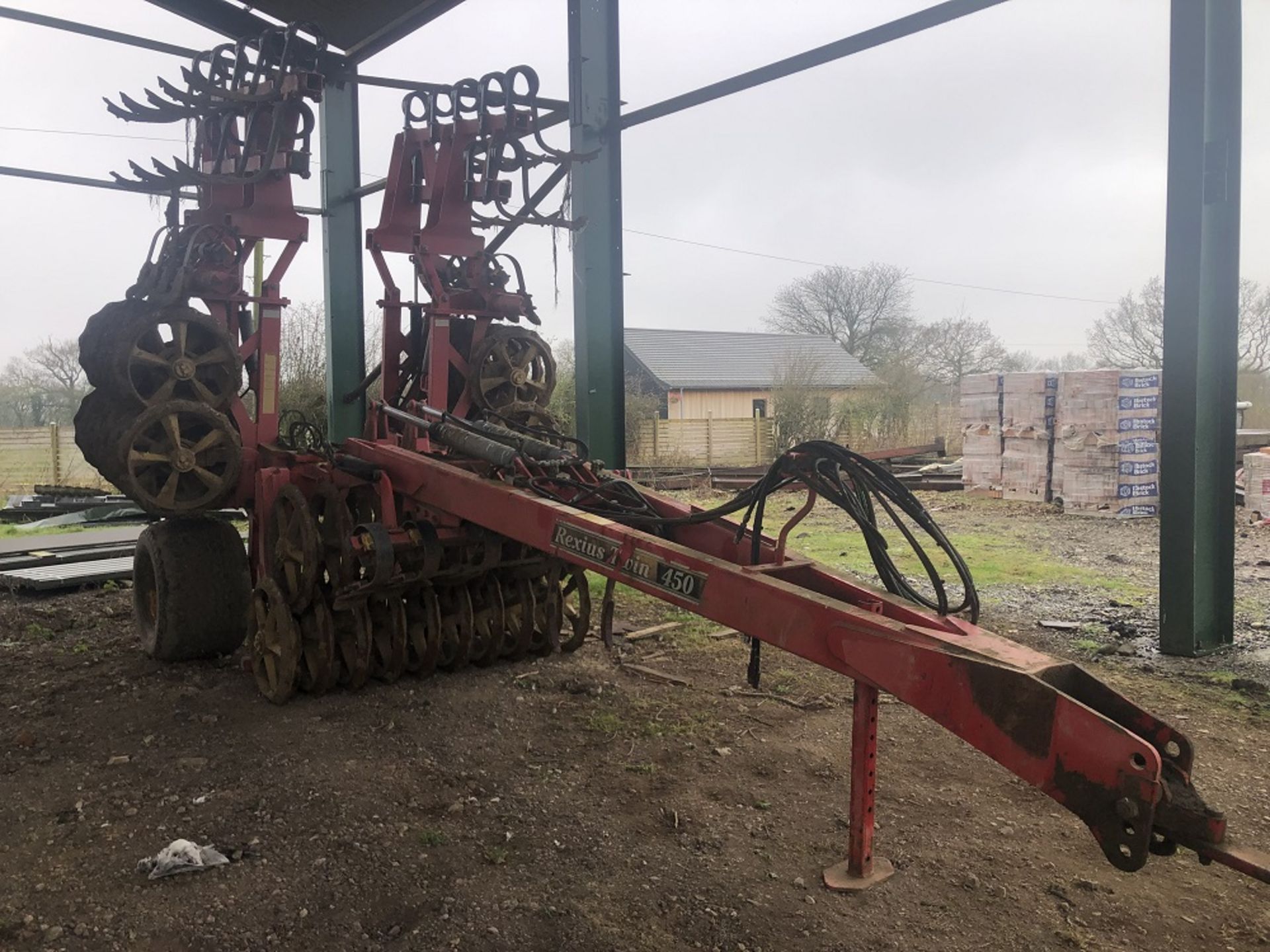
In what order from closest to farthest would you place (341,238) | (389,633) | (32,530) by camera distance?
1. (389,633)
2. (341,238)
3. (32,530)

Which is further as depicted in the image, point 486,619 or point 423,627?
point 486,619

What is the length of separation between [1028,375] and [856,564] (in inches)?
264

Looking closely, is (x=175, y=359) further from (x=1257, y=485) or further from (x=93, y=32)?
(x=1257, y=485)

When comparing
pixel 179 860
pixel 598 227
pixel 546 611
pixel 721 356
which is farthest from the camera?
pixel 721 356

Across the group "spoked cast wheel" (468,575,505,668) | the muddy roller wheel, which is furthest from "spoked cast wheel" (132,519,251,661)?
"spoked cast wheel" (468,575,505,668)

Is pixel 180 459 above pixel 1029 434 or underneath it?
above

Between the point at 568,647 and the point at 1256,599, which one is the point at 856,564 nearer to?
the point at 1256,599

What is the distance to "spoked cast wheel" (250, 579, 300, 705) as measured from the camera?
15.4ft

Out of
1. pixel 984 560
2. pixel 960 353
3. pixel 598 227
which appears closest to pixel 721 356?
pixel 960 353

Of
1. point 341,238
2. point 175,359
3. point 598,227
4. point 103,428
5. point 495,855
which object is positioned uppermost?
point 341,238

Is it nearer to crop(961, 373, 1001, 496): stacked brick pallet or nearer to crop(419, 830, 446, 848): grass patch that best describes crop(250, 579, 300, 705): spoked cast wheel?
crop(419, 830, 446, 848): grass patch

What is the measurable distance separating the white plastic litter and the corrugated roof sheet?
884 inches

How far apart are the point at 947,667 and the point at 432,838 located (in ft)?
6.48

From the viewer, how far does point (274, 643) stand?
15.7ft
